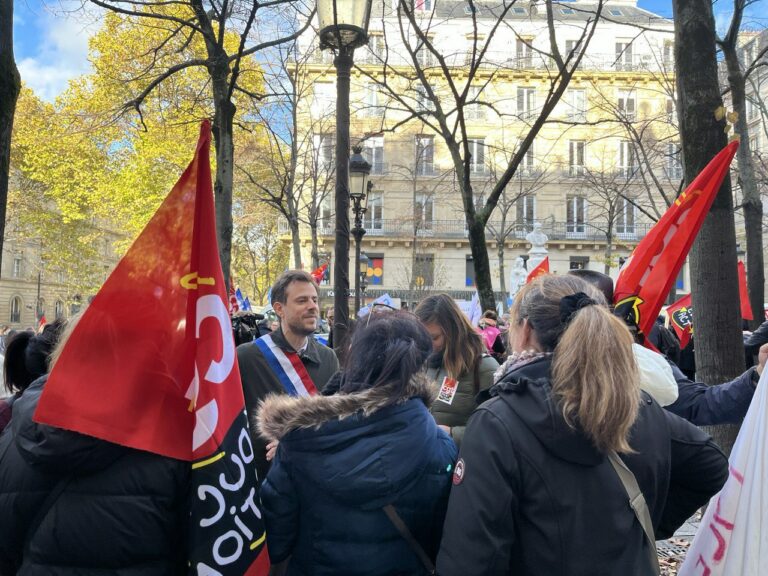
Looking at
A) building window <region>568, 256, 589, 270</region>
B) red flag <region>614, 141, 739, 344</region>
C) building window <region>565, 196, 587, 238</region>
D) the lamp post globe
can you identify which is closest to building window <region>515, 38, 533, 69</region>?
the lamp post globe

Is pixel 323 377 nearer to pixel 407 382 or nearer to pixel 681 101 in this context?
pixel 407 382

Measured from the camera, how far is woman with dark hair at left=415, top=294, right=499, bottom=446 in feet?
12.3

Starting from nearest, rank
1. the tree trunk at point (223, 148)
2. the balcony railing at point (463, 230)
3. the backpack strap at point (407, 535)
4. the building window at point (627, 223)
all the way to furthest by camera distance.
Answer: the backpack strap at point (407, 535), the tree trunk at point (223, 148), the building window at point (627, 223), the balcony railing at point (463, 230)

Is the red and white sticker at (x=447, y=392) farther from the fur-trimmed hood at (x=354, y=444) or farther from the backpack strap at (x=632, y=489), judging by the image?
the backpack strap at (x=632, y=489)

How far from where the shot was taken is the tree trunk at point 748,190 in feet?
29.7

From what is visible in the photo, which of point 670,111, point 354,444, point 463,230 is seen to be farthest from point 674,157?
point 463,230

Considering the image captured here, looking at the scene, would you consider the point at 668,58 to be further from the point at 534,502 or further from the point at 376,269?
the point at 376,269

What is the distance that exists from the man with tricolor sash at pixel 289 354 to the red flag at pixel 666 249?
1.83 meters

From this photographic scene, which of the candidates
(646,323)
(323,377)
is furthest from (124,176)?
(646,323)

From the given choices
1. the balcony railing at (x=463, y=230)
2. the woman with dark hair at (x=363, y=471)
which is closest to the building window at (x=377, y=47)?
the woman with dark hair at (x=363, y=471)

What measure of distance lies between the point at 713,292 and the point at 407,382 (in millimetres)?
3571

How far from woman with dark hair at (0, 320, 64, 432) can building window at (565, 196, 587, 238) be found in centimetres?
4043

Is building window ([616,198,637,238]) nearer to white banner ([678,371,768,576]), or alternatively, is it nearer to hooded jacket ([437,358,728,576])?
white banner ([678,371,768,576])

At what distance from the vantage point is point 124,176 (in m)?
22.6
